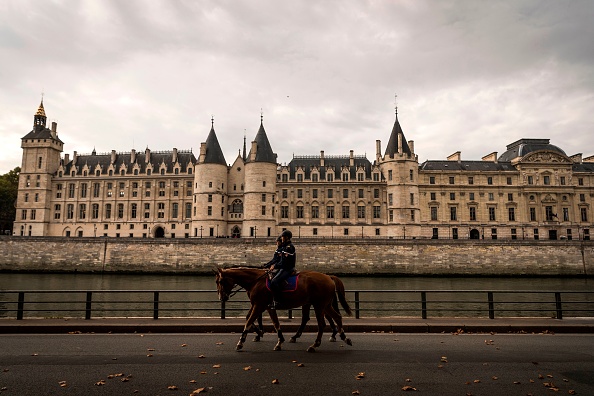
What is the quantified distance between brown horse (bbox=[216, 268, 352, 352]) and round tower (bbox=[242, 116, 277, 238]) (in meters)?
47.4

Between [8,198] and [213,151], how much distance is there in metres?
40.6

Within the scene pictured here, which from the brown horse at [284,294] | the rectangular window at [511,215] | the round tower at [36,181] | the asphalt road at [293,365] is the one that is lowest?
the asphalt road at [293,365]

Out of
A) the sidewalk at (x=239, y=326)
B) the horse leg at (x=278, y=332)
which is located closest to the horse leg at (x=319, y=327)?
the horse leg at (x=278, y=332)

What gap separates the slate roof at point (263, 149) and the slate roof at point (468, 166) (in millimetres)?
24200

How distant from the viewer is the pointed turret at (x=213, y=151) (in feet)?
198

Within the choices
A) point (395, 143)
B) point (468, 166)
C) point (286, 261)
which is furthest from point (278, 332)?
point (468, 166)

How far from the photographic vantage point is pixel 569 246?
47781mm

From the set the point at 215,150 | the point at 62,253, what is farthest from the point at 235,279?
the point at 215,150

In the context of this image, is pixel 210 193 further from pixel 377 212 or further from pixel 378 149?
pixel 378 149

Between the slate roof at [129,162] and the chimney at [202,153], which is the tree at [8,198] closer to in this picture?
the slate roof at [129,162]

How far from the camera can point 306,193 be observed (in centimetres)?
6550

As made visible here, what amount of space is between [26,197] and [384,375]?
76.6 meters

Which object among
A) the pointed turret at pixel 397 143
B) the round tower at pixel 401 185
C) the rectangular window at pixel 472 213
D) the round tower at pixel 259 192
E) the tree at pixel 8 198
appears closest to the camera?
the round tower at pixel 259 192

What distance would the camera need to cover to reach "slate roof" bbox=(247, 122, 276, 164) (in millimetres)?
58781
